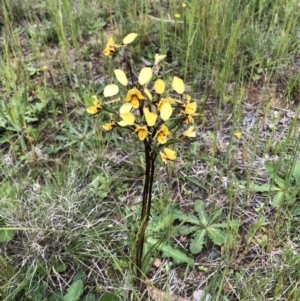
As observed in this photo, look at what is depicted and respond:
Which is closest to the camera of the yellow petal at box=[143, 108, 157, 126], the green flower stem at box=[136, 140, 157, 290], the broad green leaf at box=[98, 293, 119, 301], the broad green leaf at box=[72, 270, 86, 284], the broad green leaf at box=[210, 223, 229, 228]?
the yellow petal at box=[143, 108, 157, 126]

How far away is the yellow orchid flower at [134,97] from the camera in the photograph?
90 cm

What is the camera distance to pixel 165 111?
91cm

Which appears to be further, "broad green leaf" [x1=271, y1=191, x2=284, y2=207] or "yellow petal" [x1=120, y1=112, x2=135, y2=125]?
"broad green leaf" [x1=271, y1=191, x2=284, y2=207]

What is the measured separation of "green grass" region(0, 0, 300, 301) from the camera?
131 centimetres

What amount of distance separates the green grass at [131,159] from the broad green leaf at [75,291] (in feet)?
0.15

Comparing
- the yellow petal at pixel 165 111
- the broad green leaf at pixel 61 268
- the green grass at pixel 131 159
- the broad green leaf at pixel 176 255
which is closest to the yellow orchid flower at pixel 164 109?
the yellow petal at pixel 165 111

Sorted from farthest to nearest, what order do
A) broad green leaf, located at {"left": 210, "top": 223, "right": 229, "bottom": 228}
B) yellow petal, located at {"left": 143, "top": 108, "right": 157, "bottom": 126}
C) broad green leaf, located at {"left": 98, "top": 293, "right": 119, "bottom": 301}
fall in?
broad green leaf, located at {"left": 210, "top": 223, "right": 229, "bottom": 228}, broad green leaf, located at {"left": 98, "top": 293, "right": 119, "bottom": 301}, yellow petal, located at {"left": 143, "top": 108, "right": 157, "bottom": 126}

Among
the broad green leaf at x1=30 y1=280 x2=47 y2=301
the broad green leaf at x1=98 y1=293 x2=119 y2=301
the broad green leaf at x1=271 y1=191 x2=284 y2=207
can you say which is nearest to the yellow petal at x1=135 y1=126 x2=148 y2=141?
the broad green leaf at x1=98 y1=293 x2=119 y2=301

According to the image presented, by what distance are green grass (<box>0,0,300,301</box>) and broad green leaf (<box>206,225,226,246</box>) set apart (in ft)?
0.11

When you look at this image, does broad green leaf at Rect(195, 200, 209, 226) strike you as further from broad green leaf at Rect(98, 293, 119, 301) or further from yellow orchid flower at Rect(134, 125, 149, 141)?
yellow orchid flower at Rect(134, 125, 149, 141)

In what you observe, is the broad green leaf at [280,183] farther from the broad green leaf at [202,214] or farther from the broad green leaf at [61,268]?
the broad green leaf at [61,268]

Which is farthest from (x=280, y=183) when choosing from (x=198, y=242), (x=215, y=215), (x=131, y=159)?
(x=131, y=159)

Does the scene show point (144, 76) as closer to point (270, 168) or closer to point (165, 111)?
point (165, 111)

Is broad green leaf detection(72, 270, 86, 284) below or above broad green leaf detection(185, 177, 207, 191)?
below
